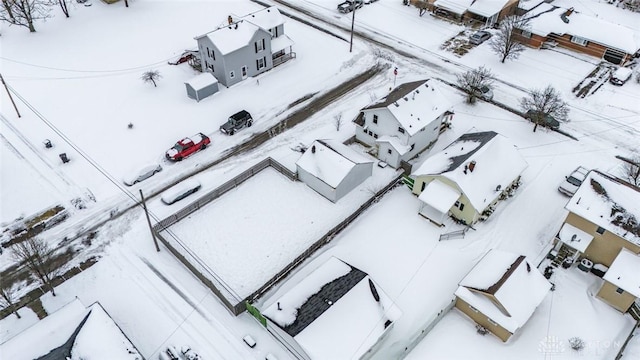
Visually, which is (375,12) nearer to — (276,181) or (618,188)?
(276,181)

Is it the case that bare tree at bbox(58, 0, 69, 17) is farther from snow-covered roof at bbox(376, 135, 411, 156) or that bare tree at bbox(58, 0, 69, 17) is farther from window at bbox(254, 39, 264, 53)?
snow-covered roof at bbox(376, 135, 411, 156)

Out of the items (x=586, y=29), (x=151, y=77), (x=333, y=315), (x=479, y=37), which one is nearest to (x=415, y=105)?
(x=333, y=315)

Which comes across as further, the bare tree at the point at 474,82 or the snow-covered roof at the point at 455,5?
the snow-covered roof at the point at 455,5

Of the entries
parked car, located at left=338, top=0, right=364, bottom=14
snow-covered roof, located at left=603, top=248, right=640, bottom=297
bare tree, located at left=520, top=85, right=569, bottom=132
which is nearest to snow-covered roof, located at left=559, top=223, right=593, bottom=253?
snow-covered roof, located at left=603, top=248, right=640, bottom=297

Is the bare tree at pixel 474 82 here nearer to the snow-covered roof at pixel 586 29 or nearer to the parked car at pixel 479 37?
the parked car at pixel 479 37

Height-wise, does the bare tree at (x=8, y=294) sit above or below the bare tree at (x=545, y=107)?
below

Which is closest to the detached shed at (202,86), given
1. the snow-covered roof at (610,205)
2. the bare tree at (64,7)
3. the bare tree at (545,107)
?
the bare tree at (64,7)

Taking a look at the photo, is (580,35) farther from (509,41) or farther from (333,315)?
(333,315)
